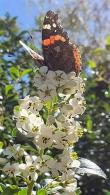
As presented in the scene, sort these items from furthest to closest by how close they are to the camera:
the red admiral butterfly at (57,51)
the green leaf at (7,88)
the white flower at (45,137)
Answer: the green leaf at (7,88) → the red admiral butterfly at (57,51) → the white flower at (45,137)

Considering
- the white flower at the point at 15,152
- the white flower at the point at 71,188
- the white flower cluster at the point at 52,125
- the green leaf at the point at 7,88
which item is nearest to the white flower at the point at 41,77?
the white flower cluster at the point at 52,125

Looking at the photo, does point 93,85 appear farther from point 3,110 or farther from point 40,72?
point 40,72

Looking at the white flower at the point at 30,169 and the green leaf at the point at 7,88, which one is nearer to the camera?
the white flower at the point at 30,169

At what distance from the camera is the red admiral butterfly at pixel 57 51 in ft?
6.67

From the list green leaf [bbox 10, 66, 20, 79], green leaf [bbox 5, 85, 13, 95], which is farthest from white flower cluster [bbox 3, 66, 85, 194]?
green leaf [bbox 10, 66, 20, 79]

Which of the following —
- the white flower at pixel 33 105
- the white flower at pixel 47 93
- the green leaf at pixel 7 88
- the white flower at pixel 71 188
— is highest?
the green leaf at pixel 7 88

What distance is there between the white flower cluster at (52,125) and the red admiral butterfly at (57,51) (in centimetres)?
6

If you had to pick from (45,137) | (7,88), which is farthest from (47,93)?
(7,88)

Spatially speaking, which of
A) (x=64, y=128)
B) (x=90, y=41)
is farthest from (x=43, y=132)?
(x=90, y=41)

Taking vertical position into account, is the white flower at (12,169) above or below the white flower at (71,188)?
above

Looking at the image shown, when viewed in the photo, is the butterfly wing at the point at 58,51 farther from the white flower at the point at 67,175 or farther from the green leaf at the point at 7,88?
the green leaf at the point at 7,88

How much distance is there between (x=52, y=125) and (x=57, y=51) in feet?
0.95

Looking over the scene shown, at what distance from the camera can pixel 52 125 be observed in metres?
1.97

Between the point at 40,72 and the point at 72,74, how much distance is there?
120mm
